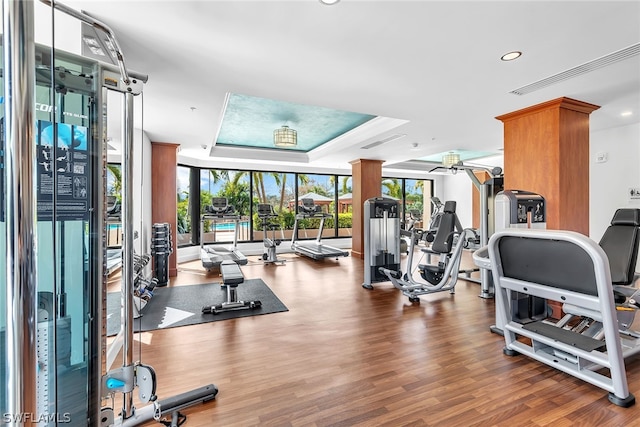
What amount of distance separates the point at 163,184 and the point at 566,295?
19.3 feet

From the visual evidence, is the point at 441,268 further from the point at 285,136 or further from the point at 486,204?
the point at 285,136

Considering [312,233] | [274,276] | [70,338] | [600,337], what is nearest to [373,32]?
[70,338]

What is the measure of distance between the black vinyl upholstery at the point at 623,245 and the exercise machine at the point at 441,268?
4.95ft

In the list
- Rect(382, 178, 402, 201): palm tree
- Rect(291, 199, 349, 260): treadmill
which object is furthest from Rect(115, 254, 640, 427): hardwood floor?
Rect(382, 178, 402, 201): palm tree

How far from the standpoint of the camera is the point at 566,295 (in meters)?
2.14

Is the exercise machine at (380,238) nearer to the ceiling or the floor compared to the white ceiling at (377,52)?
nearer to the floor

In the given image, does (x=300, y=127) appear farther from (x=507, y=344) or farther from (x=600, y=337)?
(x=600, y=337)

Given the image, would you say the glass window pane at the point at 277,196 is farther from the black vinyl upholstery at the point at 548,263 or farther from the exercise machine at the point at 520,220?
the black vinyl upholstery at the point at 548,263

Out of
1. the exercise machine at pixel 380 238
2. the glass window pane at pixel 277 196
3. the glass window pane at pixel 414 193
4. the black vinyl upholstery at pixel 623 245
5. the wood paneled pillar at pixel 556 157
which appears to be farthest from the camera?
the glass window pane at pixel 414 193

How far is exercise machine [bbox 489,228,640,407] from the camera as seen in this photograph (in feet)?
6.41

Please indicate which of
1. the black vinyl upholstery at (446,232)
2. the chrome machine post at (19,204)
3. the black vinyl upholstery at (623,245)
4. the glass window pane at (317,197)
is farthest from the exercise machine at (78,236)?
the glass window pane at (317,197)

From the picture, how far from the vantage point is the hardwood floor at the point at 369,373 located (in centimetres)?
188

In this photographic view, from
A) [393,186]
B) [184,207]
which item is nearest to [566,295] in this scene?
[184,207]

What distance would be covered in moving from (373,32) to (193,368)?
9.57ft
